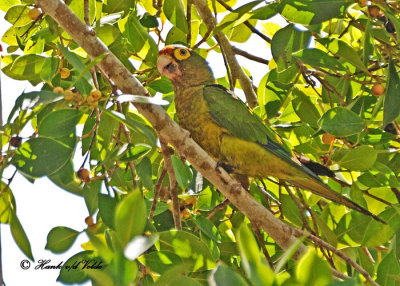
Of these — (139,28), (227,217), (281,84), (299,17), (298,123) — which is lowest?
(227,217)

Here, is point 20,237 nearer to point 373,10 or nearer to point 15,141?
point 15,141

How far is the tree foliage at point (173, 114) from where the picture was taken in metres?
1.88

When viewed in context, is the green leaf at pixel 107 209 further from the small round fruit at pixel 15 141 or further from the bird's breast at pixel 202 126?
the bird's breast at pixel 202 126

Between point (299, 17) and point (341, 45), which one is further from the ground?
point (299, 17)

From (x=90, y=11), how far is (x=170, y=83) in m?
0.47

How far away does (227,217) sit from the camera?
292 cm

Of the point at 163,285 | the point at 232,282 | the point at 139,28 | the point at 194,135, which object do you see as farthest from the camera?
the point at 194,135

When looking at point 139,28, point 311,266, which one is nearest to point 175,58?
point 139,28

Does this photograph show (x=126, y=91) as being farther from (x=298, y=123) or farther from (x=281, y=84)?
(x=298, y=123)

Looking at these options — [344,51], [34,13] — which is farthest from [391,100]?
[34,13]

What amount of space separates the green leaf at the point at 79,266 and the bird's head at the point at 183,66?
0.94 m

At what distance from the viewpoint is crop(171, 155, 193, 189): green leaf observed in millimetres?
2234

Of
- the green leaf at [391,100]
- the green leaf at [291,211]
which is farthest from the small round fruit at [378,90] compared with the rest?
the green leaf at [291,211]

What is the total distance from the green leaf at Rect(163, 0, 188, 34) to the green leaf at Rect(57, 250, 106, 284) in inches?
42.8
